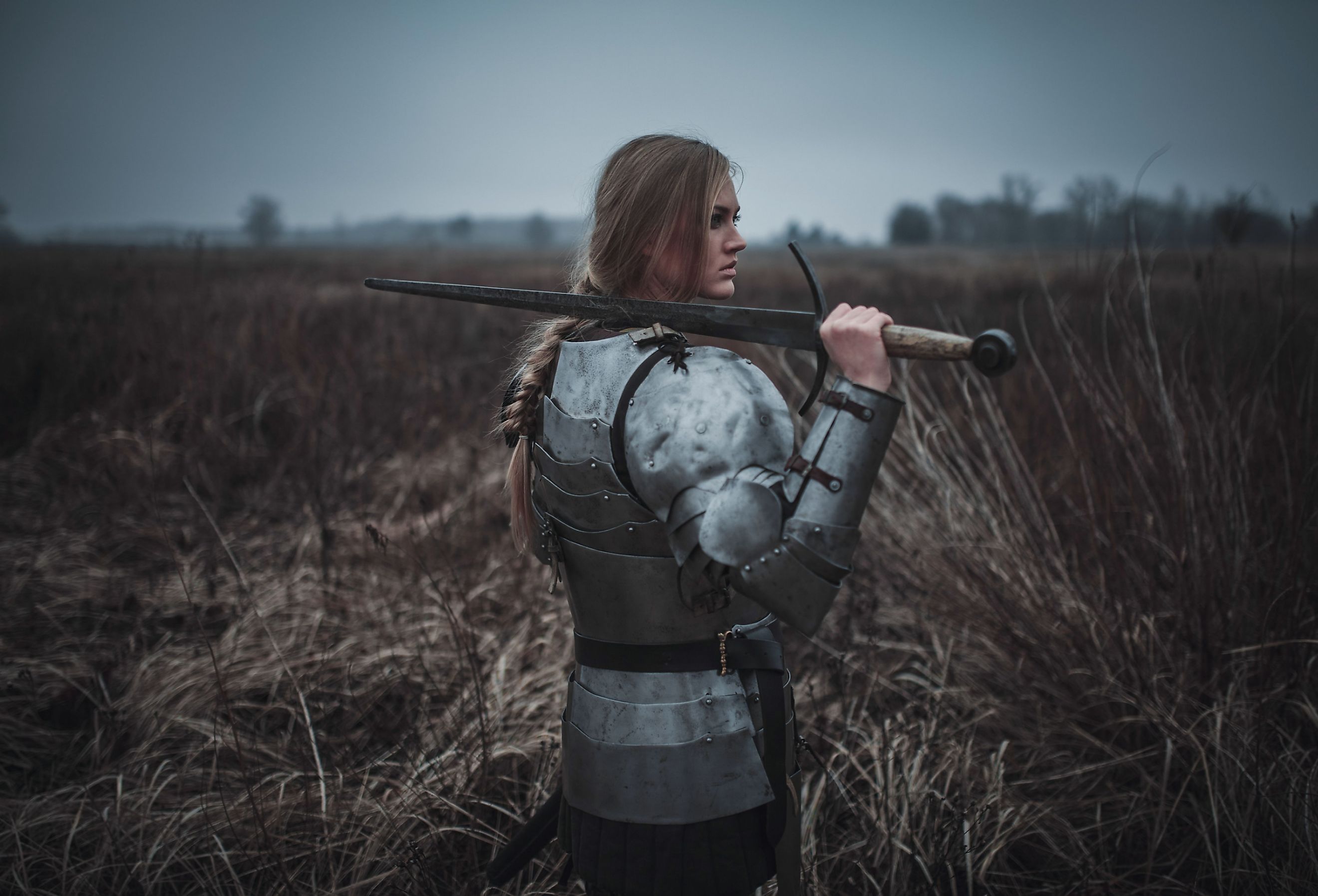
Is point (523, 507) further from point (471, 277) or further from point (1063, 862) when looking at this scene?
point (471, 277)

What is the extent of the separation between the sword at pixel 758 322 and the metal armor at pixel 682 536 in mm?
38

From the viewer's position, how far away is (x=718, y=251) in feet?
4.00

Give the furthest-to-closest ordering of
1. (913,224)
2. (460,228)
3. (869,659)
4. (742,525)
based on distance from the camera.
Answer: (460,228), (913,224), (869,659), (742,525)

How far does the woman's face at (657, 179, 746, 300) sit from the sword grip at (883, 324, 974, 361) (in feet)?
1.02

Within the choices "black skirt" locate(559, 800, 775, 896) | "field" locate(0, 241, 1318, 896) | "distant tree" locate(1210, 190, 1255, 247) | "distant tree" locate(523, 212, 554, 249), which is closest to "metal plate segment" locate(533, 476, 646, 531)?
"black skirt" locate(559, 800, 775, 896)

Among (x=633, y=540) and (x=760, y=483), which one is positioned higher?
(x=760, y=483)

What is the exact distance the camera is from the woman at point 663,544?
100 cm

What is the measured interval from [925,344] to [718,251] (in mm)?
408

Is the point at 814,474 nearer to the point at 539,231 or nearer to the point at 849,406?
the point at 849,406

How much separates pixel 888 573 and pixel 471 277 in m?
18.3

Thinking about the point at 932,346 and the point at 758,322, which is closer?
the point at 932,346

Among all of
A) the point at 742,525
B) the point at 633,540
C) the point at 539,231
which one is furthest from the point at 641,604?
the point at 539,231

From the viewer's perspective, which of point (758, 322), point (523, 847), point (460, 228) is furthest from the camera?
point (460, 228)

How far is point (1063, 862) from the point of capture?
194 centimetres
